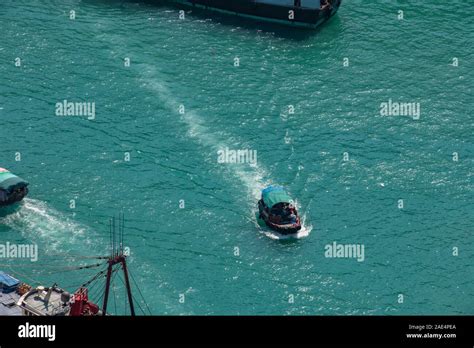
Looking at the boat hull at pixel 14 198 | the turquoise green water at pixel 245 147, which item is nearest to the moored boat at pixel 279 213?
the turquoise green water at pixel 245 147

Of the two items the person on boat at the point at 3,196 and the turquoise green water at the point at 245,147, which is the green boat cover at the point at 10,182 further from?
the turquoise green water at the point at 245,147

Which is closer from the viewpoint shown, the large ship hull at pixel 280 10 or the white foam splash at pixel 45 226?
A: the white foam splash at pixel 45 226

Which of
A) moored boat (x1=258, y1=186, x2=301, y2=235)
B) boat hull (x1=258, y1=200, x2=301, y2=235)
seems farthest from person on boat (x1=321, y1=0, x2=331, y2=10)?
boat hull (x1=258, y1=200, x2=301, y2=235)

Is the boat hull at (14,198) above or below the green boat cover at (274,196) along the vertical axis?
below

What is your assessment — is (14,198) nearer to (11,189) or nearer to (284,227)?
(11,189)

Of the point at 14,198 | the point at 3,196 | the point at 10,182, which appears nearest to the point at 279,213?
the point at 14,198

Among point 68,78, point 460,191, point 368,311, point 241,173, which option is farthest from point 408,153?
point 68,78
